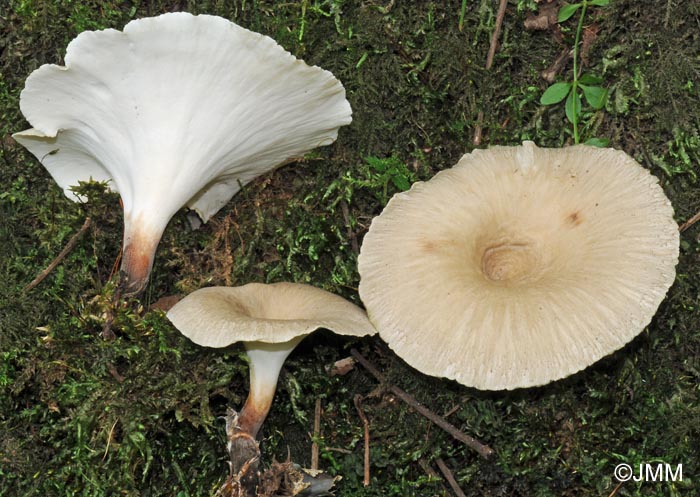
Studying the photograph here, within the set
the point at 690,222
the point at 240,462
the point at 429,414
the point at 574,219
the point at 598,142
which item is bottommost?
the point at 240,462

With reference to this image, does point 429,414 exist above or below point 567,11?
below

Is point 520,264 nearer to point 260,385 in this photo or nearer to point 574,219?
point 574,219

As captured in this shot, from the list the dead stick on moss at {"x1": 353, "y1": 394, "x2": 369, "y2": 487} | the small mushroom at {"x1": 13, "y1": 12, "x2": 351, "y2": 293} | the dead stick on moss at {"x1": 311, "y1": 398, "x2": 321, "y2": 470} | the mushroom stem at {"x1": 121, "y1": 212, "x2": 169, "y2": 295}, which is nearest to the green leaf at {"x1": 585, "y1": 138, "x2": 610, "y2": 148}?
the small mushroom at {"x1": 13, "y1": 12, "x2": 351, "y2": 293}

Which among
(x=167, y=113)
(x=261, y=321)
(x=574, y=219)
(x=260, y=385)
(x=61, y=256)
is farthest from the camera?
(x=61, y=256)

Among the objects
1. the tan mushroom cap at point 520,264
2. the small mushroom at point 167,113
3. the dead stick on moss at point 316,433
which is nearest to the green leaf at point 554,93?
the tan mushroom cap at point 520,264

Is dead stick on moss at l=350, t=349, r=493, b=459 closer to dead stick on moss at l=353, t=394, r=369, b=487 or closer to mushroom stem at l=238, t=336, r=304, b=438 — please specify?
dead stick on moss at l=353, t=394, r=369, b=487
